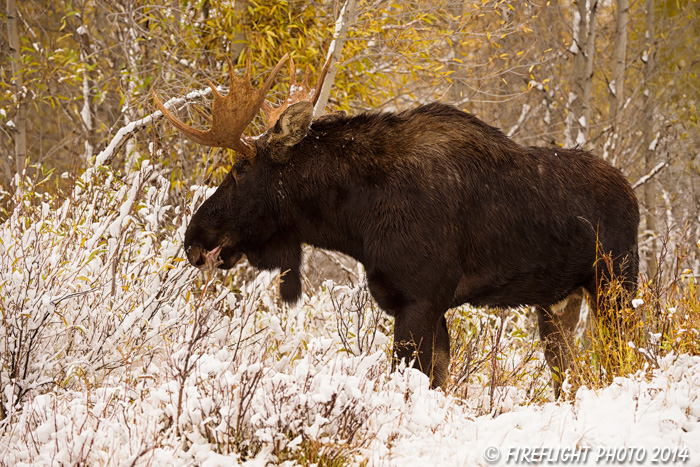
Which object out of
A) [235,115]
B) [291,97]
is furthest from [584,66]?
[235,115]

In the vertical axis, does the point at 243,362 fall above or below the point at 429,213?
below

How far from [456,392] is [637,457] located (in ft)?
4.67

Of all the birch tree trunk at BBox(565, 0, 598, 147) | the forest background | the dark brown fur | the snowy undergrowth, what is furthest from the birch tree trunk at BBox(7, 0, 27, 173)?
the birch tree trunk at BBox(565, 0, 598, 147)

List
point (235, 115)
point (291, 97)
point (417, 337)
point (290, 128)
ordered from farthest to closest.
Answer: point (291, 97) → point (235, 115) → point (290, 128) → point (417, 337)

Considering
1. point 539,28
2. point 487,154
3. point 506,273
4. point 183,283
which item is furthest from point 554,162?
point 539,28

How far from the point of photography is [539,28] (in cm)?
977

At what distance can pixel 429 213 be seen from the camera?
14.4 ft

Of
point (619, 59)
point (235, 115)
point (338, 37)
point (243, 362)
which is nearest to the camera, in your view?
point (243, 362)

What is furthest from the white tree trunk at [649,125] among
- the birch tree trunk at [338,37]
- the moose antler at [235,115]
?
the moose antler at [235,115]

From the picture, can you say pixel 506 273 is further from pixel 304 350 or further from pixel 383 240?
pixel 304 350

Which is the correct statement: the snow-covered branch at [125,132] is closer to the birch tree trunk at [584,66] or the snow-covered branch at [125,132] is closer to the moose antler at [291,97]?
the moose antler at [291,97]

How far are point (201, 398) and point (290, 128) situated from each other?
6.57 ft

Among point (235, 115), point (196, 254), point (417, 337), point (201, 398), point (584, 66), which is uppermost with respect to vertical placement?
point (584, 66)

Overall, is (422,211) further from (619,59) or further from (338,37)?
(619,59)
